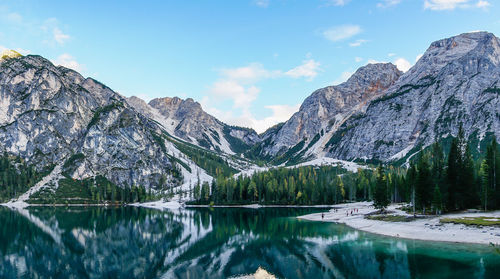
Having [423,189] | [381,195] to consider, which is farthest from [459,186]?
[381,195]

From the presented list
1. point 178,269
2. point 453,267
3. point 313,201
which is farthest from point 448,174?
point 313,201

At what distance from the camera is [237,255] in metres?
57.8

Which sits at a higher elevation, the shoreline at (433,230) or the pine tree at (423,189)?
the pine tree at (423,189)

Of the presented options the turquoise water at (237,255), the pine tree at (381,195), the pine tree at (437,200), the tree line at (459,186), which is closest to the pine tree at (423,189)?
the tree line at (459,186)

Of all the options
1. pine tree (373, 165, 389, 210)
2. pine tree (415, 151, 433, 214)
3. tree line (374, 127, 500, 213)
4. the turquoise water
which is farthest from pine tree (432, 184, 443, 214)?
the turquoise water

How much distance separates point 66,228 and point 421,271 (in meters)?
93.7

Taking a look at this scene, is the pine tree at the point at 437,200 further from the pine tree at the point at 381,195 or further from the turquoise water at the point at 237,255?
the turquoise water at the point at 237,255

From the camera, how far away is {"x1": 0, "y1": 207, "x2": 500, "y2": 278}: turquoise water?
4500 cm

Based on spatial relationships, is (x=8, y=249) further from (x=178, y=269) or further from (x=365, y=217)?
(x=365, y=217)

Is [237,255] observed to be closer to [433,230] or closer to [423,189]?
[433,230]

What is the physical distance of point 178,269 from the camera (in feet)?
161

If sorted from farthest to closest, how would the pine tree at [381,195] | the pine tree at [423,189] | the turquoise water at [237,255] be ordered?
the pine tree at [381,195]
the pine tree at [423,189]
the turquoise water at [237,255]

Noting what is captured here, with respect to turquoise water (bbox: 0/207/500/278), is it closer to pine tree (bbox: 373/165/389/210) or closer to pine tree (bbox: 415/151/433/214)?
pine tree (bbox: 415/151/433/214)

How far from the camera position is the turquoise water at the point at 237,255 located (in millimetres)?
45000
